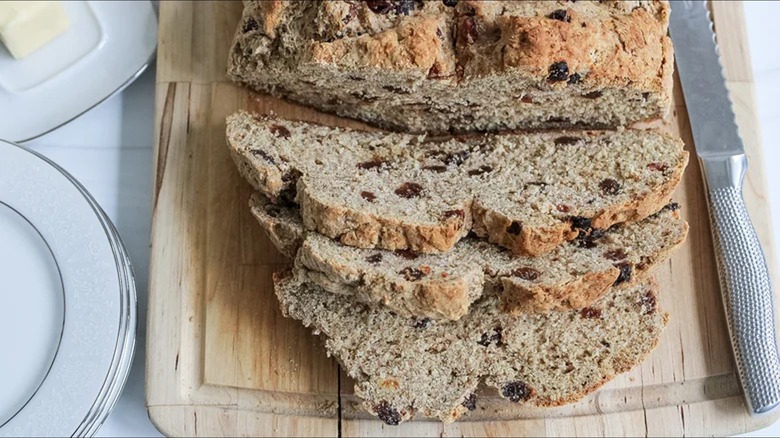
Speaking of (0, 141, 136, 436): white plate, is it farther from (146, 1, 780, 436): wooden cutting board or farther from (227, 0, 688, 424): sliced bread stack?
(227, 0, 688, 424): sliced bread stack

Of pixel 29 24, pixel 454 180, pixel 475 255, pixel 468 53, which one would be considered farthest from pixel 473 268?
pixel 29 24

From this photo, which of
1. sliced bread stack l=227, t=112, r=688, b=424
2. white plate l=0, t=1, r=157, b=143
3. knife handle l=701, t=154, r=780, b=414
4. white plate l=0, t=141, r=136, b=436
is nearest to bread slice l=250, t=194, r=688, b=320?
sliced bread stack l=227, t=112, r=688, b=424

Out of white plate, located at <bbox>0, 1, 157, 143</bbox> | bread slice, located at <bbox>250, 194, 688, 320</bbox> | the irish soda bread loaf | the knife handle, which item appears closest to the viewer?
bread slice, located at <bbox>250, 194, 688, 320</bbox>

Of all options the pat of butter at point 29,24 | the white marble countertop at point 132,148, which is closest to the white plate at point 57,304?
the white marble countertop at point 132,148

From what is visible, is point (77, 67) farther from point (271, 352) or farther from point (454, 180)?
point (454, 180)

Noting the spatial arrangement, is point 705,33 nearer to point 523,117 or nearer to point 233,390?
point 523,117
